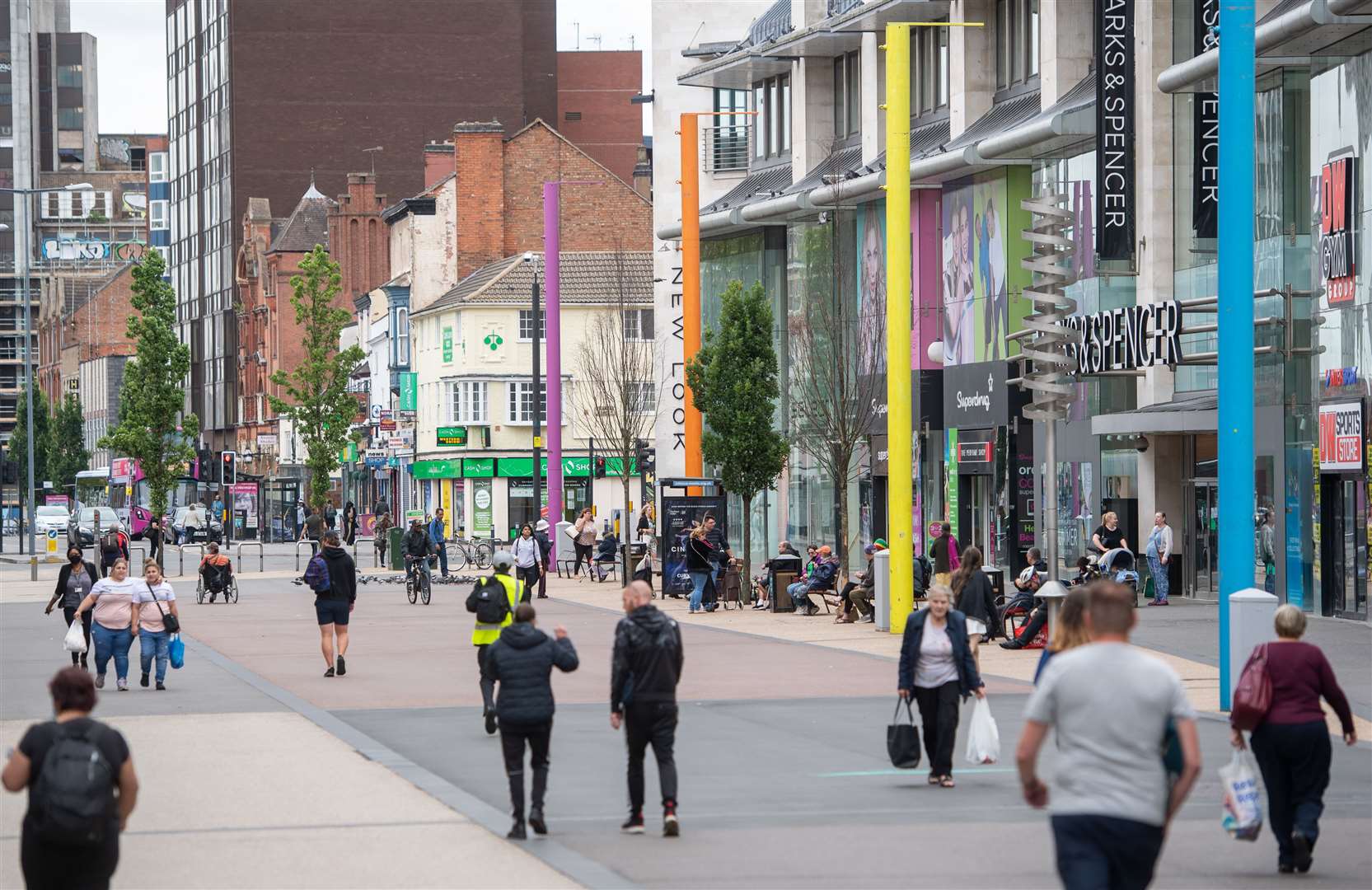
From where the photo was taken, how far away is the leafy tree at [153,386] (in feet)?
202

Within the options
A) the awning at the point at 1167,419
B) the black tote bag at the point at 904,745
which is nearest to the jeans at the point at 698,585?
the awning at the point at 1167,419

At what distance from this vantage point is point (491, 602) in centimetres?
1788

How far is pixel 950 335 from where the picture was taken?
4506cm

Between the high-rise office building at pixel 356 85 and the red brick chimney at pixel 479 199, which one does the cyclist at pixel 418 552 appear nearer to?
the red brick chimney at pixel 479 199

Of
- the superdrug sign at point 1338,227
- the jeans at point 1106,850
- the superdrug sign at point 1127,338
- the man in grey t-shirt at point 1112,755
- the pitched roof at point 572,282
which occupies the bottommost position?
the jeans at point 1106,850

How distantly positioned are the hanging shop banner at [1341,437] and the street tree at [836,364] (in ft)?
33.2

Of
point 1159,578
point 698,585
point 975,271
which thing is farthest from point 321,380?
point 1159,578

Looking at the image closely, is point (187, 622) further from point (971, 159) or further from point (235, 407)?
point (235, 407)

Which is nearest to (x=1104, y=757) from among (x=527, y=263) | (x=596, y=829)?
(x=596, y=829)

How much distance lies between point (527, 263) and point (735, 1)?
2223 centimetres

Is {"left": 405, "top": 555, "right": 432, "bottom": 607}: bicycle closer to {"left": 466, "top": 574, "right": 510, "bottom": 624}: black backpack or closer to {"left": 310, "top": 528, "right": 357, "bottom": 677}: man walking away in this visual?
{"left": 310, "top": 528, "right": 357, "bottom": 677}: man walking away

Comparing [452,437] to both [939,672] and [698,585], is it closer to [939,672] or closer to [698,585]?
[698,585]


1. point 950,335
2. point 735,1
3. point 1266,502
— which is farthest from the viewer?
point 735,1

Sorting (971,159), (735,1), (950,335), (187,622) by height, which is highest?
(735,1)
